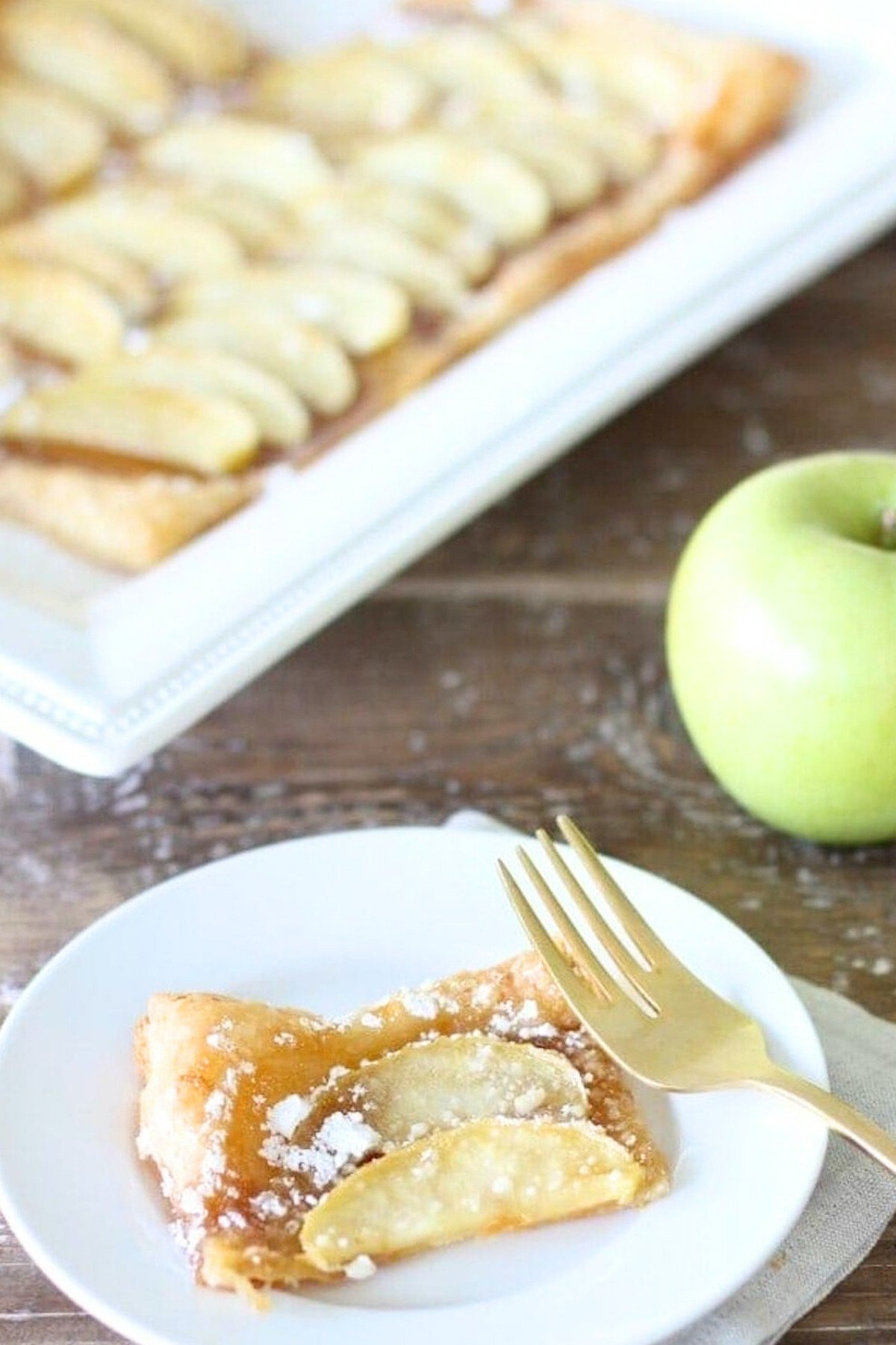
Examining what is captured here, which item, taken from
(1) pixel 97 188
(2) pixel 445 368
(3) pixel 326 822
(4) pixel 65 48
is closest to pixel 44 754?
(3) pixel 326 822

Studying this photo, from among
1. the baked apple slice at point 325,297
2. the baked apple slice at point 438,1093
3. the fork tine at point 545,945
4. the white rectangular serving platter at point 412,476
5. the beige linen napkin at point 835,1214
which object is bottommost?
the beige linen napkin at point 835,1214

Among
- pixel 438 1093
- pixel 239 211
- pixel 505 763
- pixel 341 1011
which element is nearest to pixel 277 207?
pixel 239 211

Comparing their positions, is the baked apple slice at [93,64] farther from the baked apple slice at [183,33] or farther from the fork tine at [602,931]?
the fork tine at [602,931]

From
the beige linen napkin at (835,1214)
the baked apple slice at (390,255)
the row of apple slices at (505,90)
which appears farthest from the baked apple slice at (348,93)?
the beige linen napkin at (835,1214)

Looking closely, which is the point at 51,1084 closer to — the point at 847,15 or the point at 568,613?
the point at 568,613

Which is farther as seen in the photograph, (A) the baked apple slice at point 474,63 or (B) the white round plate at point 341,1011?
(A) the baked apple slice at point 474,63

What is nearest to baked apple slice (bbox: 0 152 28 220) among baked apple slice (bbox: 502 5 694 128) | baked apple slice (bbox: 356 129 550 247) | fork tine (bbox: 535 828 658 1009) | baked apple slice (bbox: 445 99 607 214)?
baked apple slice (bbox: 356 129 550 247)

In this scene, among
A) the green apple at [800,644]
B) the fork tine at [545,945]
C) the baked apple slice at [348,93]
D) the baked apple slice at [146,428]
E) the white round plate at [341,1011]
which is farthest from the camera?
the baked apple slice at [348,93]
